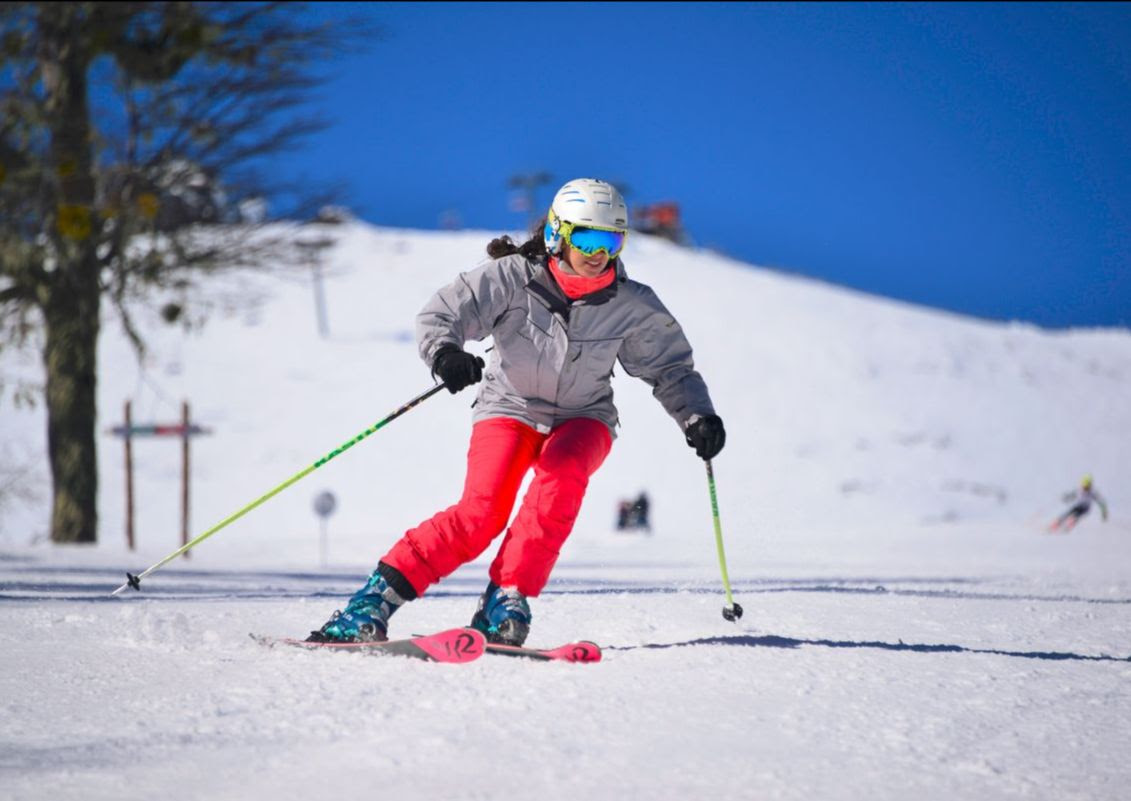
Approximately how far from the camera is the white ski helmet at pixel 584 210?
352cm

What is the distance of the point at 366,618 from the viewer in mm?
3307

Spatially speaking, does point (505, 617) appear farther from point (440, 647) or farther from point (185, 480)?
point (185, 480)

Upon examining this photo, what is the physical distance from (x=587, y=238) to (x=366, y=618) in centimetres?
144

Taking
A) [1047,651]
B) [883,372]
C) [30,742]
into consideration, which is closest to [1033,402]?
[883,372]

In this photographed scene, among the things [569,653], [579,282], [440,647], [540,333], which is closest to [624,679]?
[569,653]

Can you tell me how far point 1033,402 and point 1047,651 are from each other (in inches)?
1329

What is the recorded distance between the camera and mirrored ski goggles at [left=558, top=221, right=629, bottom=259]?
11.6 ft

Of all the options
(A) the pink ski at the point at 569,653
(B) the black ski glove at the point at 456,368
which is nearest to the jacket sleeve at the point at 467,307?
(B) the black ski glove at the point at 456,368

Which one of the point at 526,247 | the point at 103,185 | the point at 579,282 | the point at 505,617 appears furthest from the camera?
the point at 103,185

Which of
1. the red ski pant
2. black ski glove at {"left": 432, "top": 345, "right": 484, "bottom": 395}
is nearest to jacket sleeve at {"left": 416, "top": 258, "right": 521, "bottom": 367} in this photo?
black ski glove at {"left": 432, "top": 345, "right": 484, "bottom": 395}

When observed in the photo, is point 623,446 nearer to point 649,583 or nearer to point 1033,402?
point 1033,402

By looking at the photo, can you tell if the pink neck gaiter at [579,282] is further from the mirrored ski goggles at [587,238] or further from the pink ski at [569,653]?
the pink ski at [569,653]

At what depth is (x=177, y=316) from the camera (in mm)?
11391

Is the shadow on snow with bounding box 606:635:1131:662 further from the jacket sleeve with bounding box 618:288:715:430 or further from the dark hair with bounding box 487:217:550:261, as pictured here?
the dark hair with bounding box 487:217:550:261
